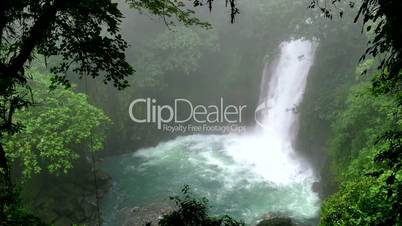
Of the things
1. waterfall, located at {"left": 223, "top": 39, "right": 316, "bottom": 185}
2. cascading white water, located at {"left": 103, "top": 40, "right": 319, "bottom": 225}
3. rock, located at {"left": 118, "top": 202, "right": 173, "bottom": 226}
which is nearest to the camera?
rock, located at {"left": 118, "top": 202, "right": 173, "bottom": 226}

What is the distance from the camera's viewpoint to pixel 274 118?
948 inches

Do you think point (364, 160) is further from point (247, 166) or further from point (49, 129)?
point (49, 129)

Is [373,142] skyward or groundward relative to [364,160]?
skyward

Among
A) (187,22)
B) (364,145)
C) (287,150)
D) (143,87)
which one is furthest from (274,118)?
(187,22)

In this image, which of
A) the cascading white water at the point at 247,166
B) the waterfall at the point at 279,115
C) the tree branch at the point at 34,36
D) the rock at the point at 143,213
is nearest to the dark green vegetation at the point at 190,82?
the tree branch at the point at 34,36

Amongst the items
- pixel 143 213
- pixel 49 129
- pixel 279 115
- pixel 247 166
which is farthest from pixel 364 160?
pixel 279 115

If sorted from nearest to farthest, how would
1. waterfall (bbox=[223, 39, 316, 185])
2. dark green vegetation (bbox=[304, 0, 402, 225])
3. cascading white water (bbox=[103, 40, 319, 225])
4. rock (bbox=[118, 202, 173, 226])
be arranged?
dark green vegetation (bbox=[304, 0, 402, 225]) < rock (bbox=[118, 202, 173, 226]) < cascading white water (bbox=[103, 40, 319, 225]) < waterfall (bbox=[223, 39, 316, 185])

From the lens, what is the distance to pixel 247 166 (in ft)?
68.8

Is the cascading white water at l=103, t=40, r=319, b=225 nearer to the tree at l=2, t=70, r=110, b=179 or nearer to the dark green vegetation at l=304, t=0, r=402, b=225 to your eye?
the dark green vegetation at l=304, t=0, r=402, b=225

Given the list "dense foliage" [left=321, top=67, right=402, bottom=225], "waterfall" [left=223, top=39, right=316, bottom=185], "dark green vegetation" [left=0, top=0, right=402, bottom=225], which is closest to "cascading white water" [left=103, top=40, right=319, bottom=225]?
"waterfall" [left=223, top=39, right=316, bottom=185]

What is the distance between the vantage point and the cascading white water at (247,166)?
1700 centimetres

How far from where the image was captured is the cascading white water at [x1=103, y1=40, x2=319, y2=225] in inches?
669

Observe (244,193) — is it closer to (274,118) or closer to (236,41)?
(274,118)

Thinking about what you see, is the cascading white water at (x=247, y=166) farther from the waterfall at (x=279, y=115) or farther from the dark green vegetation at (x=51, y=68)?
the dark green vegetation at (x=51, y=68)
